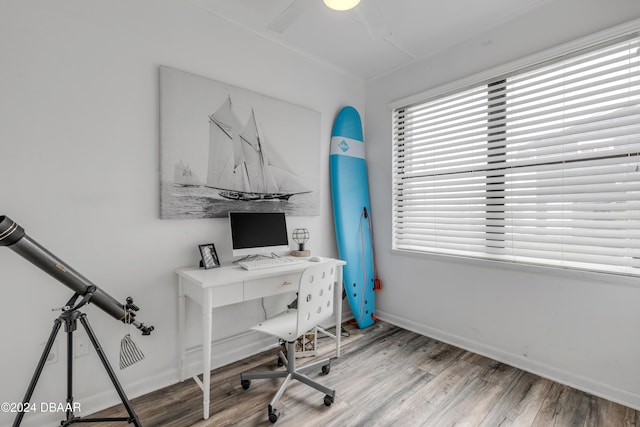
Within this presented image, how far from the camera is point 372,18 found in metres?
1.71

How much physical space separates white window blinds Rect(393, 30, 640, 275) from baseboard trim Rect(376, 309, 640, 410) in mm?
727

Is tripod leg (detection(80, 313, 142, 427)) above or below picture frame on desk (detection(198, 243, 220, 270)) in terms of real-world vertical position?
below

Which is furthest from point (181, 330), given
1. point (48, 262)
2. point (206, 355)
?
point (48, 262)

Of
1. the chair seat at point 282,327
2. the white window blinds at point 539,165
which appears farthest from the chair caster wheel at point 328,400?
the white window blinds at point 539,165

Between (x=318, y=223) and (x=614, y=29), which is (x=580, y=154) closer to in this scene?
(x=614, y=29)

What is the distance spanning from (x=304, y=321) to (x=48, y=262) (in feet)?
4.30

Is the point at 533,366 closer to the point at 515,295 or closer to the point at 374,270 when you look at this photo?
the point at 515,295

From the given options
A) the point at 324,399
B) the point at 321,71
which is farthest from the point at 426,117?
the point at 324,399

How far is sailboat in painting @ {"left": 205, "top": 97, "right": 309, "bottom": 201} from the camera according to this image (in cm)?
224

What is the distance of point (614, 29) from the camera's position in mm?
1863

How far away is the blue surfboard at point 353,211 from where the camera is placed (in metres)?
2.98

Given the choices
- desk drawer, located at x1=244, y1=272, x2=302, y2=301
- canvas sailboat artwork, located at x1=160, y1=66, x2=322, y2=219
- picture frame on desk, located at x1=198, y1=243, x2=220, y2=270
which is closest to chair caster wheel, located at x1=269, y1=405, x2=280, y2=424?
desk drawer, located at x1=244, y1=272, x2=302, y2=301

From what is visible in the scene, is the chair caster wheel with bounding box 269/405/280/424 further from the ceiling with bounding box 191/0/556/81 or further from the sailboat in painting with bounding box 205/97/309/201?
the ceiling with bounding box 191/0/556/81

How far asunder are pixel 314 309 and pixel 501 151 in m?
1.86
